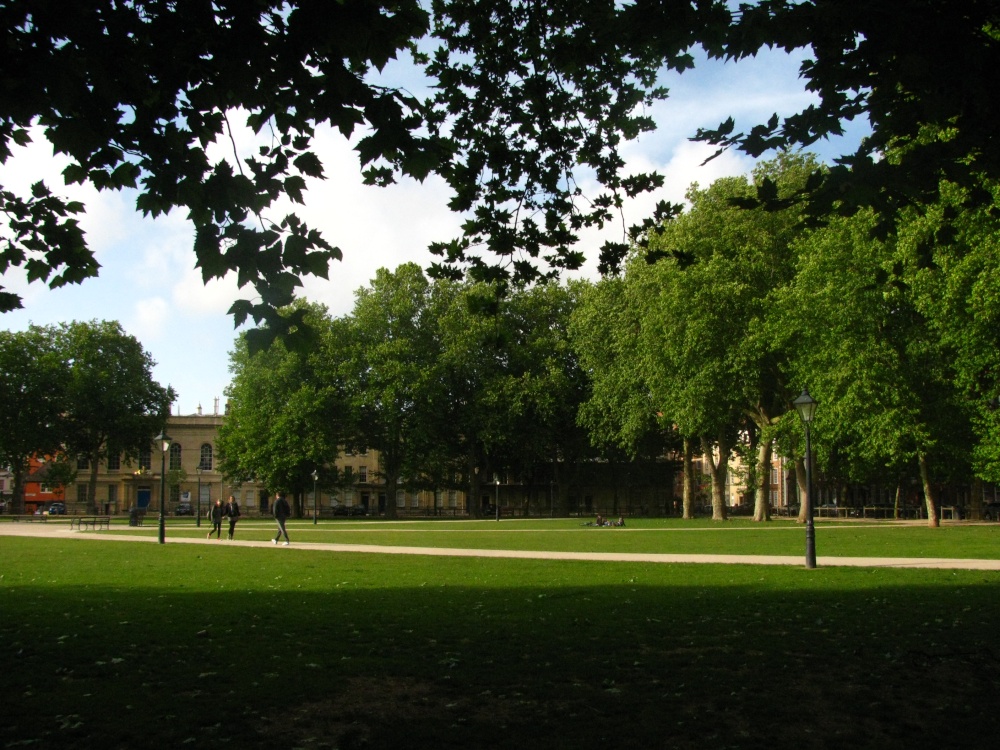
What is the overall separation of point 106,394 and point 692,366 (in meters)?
48.5

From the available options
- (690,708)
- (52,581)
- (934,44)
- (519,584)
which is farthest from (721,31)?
(52,581)

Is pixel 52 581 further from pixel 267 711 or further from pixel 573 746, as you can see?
pixel 573 746

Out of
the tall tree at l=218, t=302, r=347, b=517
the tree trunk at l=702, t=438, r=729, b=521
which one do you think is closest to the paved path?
the tree trunk at l=702, t=438, r=729, b=521

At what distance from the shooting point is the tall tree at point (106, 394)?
7300 centimetres

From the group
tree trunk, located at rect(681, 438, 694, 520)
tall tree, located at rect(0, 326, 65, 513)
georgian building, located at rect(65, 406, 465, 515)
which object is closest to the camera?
tree trunk, located at rect(681, 438, 694, 520)

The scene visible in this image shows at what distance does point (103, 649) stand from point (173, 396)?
74.6 m

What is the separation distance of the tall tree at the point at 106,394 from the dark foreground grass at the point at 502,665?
204 ft

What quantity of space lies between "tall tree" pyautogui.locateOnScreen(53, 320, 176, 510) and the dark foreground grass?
62323 mm

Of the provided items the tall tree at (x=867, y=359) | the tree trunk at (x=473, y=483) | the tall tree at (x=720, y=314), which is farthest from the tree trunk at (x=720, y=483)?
the tree trunk at (x=473, y=483)

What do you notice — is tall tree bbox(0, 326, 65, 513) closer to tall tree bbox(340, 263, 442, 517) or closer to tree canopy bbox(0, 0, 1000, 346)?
tall tree bbox(340, 263, 442, 517)

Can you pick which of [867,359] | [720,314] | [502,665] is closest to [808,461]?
[502,665]

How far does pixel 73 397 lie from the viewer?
71.9 metres

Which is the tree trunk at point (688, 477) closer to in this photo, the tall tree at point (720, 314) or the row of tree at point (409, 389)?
the tall tree at point (720, 314)

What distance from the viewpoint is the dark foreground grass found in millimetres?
6227
